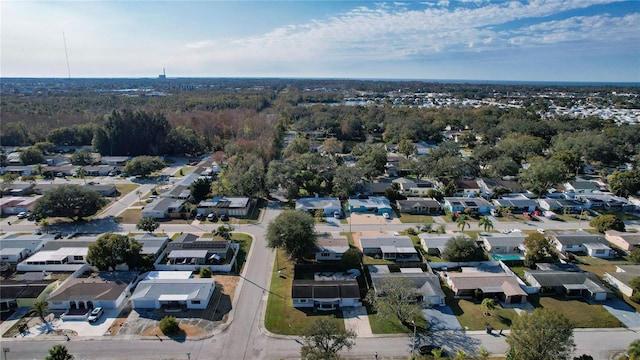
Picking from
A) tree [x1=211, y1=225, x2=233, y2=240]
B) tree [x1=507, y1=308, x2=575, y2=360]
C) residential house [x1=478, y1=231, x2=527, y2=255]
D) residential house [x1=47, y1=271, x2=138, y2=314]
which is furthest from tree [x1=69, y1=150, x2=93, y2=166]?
tree [x1=507, y1=308, x2=575, y2=360]

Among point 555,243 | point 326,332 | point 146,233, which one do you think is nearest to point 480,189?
point 555,243

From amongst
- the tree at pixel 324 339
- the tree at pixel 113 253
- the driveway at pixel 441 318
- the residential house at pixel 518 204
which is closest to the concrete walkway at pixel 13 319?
the tree at pixel 113 253

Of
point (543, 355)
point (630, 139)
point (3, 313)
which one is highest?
point (630, 139)

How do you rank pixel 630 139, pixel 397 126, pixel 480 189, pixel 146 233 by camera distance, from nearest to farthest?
pixel 146 233 < pixel 480 189 < pixel 630 139 < pixel 397 126

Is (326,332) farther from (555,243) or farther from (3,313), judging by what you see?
(555,243)

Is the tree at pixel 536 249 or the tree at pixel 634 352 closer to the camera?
the tree at pixel 634 352

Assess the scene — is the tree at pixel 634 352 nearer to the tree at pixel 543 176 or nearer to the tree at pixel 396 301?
the tree at pixel 396 301
